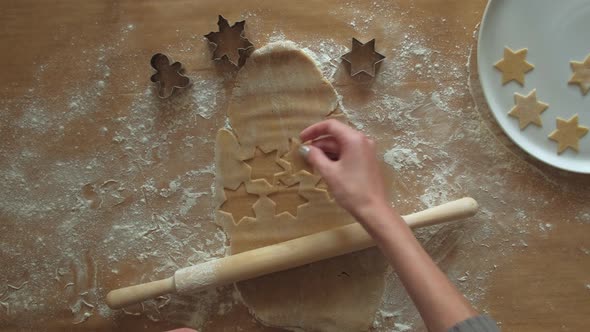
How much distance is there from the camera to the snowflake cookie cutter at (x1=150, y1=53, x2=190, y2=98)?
41.4 inches

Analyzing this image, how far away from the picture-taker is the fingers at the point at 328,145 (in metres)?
0.94

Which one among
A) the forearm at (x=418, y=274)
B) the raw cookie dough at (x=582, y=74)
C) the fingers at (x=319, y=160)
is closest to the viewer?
the forearm at (x=418, y=274)

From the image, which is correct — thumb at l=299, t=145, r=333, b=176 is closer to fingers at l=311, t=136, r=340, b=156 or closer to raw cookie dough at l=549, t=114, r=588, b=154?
fingers at l=311, t=136, r=340, b=156

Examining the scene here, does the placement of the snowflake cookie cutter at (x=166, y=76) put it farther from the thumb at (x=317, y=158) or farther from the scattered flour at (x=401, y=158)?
the scattered flour at (x=401, y=158)

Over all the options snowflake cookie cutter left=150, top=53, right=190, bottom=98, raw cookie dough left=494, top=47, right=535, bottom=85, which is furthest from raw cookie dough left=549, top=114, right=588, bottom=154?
snowflake cookie cutter left=150, top=53, right=190, bottom=98

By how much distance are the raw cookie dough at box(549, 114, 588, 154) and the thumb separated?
486 mm

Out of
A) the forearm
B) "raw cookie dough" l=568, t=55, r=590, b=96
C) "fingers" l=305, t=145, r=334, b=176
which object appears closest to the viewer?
the forearm

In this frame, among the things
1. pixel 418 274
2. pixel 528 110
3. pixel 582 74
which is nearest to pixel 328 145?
pixel 418 274

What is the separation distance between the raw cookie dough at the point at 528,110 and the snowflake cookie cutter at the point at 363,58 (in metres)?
0.29

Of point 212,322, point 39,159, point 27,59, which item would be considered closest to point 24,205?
point 39,159

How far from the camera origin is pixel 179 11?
108cm

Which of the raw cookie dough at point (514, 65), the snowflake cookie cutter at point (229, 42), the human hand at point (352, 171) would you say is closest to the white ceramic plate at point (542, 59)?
the raw cookie dough at point (514, 65)

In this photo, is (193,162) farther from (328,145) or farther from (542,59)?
(542,59)

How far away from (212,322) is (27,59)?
0.70 meters
